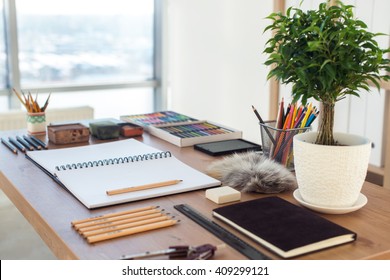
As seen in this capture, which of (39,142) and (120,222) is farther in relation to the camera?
(39,142)

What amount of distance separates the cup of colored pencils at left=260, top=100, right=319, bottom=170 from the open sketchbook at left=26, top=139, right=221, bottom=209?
23 centimetres

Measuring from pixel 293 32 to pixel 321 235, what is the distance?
1.48 ft

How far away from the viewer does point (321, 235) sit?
3.46ft

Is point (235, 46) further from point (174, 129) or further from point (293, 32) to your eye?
point (293, 32)

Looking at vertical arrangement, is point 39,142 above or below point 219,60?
below

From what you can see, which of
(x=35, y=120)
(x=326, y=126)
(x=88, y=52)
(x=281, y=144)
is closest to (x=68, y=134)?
(x=35, y=120)

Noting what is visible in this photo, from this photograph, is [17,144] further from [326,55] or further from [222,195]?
[326,55]

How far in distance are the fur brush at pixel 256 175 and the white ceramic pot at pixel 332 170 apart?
0.12 metres

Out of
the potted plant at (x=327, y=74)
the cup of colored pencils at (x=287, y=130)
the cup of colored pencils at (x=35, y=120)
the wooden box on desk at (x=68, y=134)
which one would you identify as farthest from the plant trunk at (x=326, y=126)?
the cup of colored pencils at (x=35, y=120)

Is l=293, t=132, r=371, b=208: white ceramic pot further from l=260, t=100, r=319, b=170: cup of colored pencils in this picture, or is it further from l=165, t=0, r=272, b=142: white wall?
l=165, t=0, r=272, b=142: white wall

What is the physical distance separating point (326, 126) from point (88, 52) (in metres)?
3.08

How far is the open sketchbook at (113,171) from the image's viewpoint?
1.33 meters

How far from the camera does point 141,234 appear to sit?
3.63 ft

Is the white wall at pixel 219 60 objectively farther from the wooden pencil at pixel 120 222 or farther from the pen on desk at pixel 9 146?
the wooden pencil at pixel 120 222
